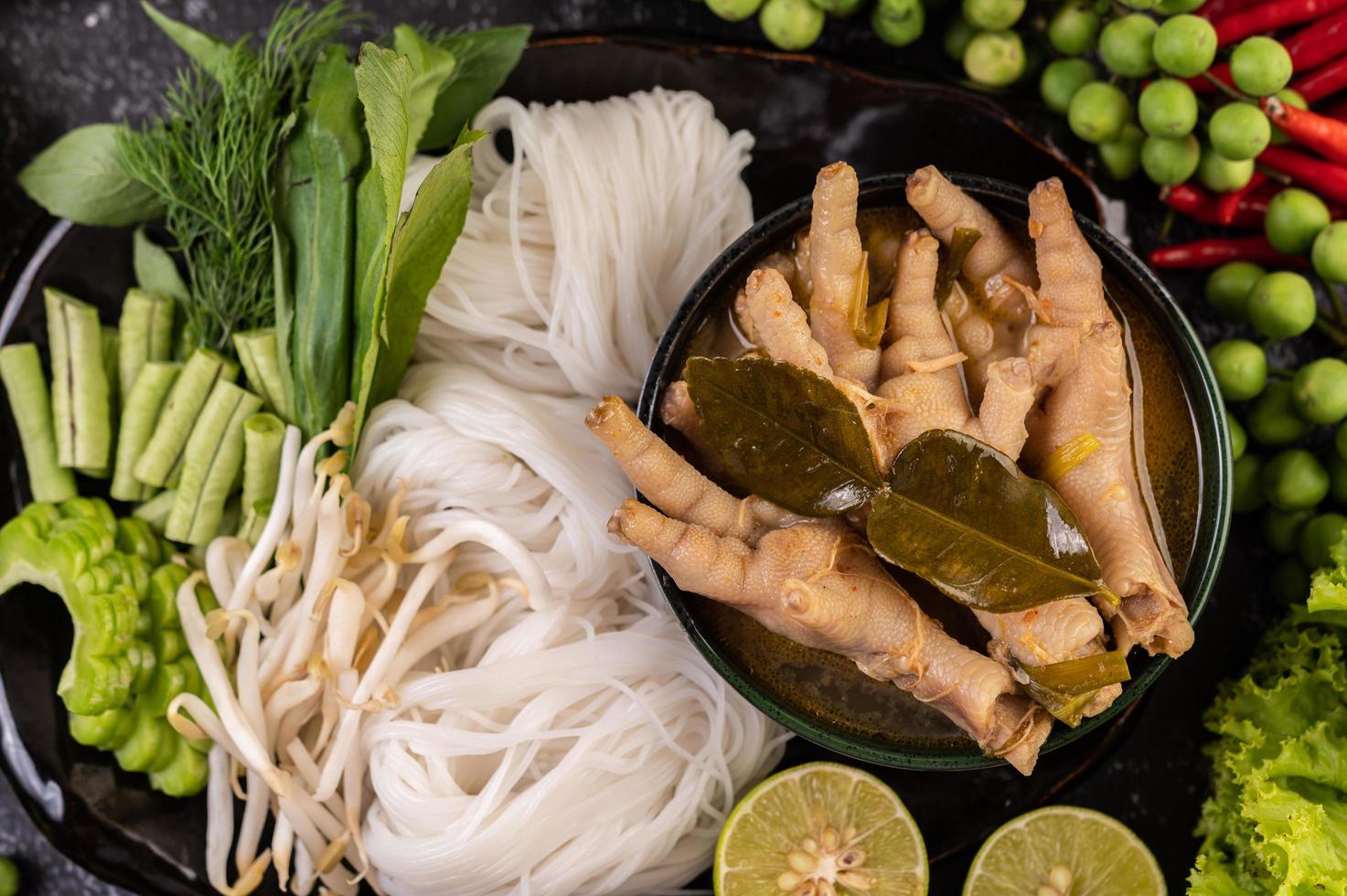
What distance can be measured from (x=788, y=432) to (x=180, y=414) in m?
1.93

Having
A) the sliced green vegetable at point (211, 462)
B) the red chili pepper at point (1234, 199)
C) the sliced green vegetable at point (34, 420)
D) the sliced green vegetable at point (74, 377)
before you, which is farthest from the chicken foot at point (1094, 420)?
the sliced green vegetable at point (34, 420)

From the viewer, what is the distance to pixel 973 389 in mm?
2881

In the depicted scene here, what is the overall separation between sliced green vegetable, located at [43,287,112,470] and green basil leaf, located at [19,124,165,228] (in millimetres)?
267

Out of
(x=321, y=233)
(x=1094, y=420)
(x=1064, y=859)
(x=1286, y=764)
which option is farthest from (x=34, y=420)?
(x=1286, y=764)

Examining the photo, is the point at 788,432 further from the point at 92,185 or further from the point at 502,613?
the point at 92,185

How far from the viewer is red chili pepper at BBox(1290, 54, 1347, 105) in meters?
3.43

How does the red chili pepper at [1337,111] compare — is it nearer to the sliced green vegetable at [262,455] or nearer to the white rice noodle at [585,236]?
the white rice noodle at [585,236]

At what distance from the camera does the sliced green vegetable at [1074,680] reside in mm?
2408

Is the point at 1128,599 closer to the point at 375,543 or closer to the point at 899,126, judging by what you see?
the point at 899,126

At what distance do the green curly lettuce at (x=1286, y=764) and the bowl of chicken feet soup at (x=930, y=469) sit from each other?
0.56m

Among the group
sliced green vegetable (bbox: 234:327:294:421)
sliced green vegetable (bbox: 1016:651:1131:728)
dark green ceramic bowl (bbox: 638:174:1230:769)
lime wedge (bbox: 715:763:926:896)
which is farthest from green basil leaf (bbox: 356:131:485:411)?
sliced green vegetable (bbox: 1016:651:1131:728)

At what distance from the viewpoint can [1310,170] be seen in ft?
11.3

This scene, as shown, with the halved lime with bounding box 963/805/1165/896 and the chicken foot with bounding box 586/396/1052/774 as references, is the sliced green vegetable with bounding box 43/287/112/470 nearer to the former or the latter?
the chicken foot with bounding box 586/396/1052/774

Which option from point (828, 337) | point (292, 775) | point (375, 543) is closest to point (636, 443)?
point (828, 337)
